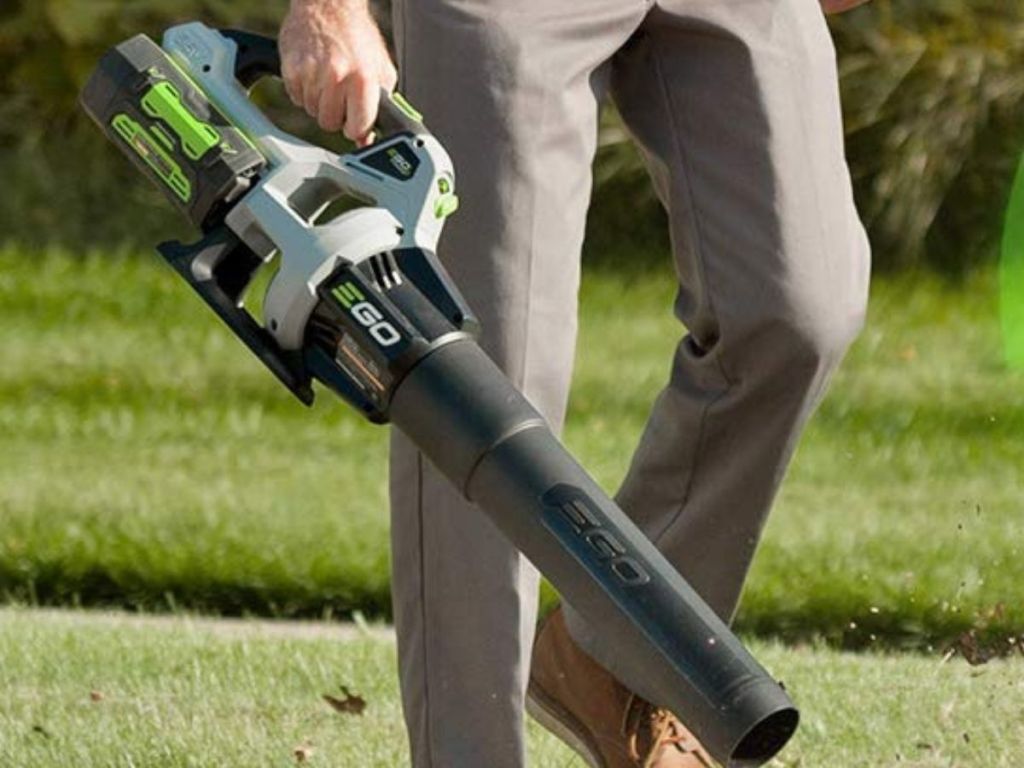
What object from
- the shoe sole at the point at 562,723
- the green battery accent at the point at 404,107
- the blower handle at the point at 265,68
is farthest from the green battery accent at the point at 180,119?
the shoe sole at the point at 562,723

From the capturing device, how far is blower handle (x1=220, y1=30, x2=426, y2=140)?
338cm

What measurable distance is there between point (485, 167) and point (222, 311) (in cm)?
51

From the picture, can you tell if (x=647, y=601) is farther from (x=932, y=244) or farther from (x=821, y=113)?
(x=932, y=244)

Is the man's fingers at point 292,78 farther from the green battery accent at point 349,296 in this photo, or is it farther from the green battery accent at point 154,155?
the green battery accent at point 349,296

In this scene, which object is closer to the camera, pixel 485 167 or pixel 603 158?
pixel 485 167

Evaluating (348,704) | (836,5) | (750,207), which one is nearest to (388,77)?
(750,207)

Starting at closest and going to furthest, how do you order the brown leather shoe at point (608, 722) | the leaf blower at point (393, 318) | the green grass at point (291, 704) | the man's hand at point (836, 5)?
the leaf blower at point (393, 318), the brown leather shoe at point (608, 722), the man's hand at point (836, 5), the green grass at point (291, 704)

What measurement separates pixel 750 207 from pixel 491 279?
0.47 metres

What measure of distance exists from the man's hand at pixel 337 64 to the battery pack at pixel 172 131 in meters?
0.13

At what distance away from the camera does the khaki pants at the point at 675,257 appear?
12.0 feet

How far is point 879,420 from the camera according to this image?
8.75 metres

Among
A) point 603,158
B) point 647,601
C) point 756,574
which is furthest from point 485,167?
point 603,158

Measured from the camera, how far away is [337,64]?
3.41 metres

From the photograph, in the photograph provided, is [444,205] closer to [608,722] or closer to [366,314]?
[366,314]
